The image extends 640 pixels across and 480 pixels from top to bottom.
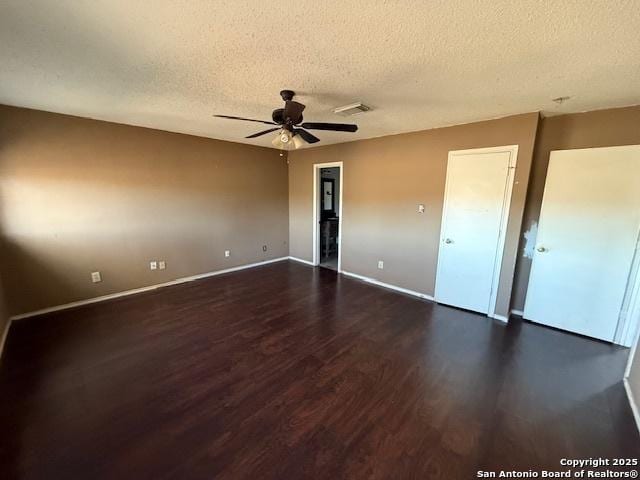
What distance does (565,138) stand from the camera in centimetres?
285

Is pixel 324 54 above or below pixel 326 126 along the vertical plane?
above

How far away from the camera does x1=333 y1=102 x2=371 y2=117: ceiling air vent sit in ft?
8.58

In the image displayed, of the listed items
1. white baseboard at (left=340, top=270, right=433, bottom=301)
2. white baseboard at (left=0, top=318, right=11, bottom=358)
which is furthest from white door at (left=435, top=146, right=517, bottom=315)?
white baseboard at (left=0, top=318, right=11, bottom=358)

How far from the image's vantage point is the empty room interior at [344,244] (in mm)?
1469

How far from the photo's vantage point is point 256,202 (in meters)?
5.21

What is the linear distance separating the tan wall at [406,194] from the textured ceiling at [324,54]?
1.60 ft

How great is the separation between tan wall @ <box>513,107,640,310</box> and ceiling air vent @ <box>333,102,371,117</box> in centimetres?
210

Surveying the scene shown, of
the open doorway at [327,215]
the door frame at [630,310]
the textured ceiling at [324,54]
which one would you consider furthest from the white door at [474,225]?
the open doorway at [327,215]

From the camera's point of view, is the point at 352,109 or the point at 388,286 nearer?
the point at 352,109

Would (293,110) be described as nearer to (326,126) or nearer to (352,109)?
(326,126)

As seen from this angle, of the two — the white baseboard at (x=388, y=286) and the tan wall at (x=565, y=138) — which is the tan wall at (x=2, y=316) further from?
the tan wall at (x=565, y=138)

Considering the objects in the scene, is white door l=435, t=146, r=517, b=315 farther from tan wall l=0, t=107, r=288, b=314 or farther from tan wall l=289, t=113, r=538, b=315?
tan wall l=0, t=107, r=288, b=314

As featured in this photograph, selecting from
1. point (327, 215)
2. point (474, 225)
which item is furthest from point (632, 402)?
point (327, 215)

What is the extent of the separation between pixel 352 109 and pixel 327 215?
3.64m
